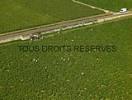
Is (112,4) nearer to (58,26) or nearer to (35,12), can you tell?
(35,12)

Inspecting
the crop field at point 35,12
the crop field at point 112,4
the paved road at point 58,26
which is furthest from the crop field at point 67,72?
the crop field at point 112,4

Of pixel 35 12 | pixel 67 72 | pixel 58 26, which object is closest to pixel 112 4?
pixel 35 12

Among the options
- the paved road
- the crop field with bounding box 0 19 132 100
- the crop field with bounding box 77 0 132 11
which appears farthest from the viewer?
the crop field with bounding box 77 0 132 11

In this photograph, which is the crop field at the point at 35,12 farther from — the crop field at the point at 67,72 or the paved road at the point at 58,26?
the crop field at the point at 67,72

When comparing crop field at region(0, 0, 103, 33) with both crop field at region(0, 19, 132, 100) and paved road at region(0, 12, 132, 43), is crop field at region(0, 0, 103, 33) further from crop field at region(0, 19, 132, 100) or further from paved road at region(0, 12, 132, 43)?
crop field at region(0, 19, 132, 100)

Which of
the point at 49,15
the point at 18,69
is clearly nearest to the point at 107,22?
the point at 49,15

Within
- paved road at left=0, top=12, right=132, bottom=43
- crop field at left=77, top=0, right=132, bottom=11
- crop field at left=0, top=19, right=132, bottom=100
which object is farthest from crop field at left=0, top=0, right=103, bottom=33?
crop field at left=0, top=19, right=132, bottom=100
